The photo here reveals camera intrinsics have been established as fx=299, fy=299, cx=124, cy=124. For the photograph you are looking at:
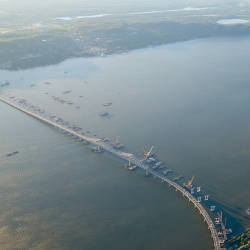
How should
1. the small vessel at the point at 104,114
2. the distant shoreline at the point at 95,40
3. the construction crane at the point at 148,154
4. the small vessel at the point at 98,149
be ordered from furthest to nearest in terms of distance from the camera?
the distant shoreline at the point at 95,40
the small vessel at the point at 104,114
the small vessel at the point at 98,149
the construction crane at the point at 148,154

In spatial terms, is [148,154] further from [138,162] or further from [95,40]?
[95,40]

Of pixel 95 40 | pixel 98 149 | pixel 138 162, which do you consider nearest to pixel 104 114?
pixel 98 149

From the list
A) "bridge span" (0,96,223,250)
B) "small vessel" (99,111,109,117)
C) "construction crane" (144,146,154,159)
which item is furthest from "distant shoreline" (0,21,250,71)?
"construction crane" (144,146,154,159)

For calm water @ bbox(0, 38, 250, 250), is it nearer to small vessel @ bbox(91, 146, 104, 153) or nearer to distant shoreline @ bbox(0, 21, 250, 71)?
small vessel @ bbox(91, 146, 104, 153)

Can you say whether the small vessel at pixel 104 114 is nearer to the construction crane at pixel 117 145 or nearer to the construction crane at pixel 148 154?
the construction crane at pixel 117 145

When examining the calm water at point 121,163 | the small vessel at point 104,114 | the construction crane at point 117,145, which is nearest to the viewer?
the calm water at point 121,163

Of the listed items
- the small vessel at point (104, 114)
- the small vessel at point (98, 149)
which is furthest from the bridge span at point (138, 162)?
the small vessel at point (104, 114)

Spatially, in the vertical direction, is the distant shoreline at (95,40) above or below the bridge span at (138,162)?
above

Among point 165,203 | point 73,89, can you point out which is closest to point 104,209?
point 165,203

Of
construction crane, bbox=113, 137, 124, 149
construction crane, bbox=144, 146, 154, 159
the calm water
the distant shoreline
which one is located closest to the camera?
the calm water
